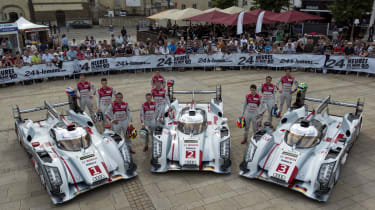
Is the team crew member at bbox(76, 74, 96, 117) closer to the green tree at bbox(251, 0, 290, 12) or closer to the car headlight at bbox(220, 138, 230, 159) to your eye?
the car headlight at bbox(220, 138, 230, 159)

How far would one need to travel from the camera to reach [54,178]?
6.76 metres

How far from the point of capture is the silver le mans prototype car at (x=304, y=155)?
22.5ft

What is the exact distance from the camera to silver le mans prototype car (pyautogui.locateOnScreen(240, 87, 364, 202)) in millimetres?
6848

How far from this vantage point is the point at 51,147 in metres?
7.91

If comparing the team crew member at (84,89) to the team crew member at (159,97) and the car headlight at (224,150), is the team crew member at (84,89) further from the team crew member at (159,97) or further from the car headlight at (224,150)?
the car headlight at (224,150)

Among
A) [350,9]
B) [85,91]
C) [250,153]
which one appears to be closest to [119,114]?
[85,91]

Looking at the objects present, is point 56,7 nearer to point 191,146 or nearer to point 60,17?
point 60,17

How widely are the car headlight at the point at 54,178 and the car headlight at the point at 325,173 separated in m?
5.72

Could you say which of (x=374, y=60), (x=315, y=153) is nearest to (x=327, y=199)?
(x=315, y=153)

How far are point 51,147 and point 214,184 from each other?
4.26 metres

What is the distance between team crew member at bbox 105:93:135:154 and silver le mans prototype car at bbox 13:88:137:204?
1.52 feet

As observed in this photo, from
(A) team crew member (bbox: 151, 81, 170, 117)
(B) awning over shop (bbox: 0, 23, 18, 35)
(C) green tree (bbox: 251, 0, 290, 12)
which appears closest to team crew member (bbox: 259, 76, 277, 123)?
(A) team crew member (bbox: 151, 81, 170, 117)

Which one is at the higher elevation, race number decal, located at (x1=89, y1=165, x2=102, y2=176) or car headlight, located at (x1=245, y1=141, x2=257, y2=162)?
car headlight, located at (x1=245, y1=141, x2=257, y2=162)

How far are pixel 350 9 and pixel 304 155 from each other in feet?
75.0
